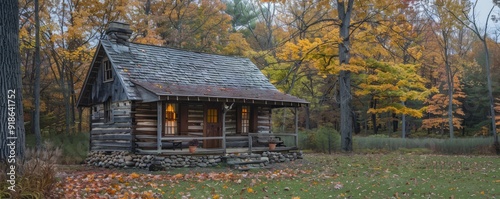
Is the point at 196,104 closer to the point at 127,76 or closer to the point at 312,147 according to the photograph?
the point at 127,76

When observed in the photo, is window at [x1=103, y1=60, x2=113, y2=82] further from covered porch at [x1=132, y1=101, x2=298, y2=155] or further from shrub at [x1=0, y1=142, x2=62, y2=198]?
shrub at [x1=0, y1=142, x2=62, y2=198]

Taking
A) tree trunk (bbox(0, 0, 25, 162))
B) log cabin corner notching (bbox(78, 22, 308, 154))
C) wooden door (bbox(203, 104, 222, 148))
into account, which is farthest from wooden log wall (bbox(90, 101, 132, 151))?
tree trunk (bbox(0, 0, 25, 162))

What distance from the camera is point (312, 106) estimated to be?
36250 millimetres

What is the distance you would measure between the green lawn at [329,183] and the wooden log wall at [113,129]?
3327mm

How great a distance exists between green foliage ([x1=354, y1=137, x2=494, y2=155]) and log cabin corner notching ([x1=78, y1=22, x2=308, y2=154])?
23.6 ft

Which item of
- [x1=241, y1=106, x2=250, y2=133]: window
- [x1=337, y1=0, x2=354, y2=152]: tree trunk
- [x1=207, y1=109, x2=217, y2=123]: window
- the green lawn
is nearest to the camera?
the green lawn

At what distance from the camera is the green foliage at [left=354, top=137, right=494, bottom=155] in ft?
78.5

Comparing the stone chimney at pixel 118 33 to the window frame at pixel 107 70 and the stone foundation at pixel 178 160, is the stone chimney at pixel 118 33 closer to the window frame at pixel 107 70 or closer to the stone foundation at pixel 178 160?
the window frame at pixel 107 70

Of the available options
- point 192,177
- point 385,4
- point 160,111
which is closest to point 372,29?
point 385,4

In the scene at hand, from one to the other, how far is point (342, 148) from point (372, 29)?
6558 mm

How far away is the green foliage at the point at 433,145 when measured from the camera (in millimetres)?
23939

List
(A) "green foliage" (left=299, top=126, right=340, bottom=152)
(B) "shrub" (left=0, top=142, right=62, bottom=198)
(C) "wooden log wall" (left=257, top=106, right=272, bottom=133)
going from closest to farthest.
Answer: (B) "shrub" (left=0, top=142, right=62, bottom=198), (C) "wooden log wall" (left=257, top=106, right=272, bottom=133), (A) "green foliage" (left=299, top=126, right=340, bottom=152)

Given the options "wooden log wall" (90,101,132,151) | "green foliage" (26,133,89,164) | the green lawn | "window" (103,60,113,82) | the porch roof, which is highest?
"window" (103,60,113,82)

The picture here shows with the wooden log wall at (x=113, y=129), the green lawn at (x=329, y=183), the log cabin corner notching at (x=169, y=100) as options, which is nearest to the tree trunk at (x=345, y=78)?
the log cabin corner notching at (x=169, y=100)
